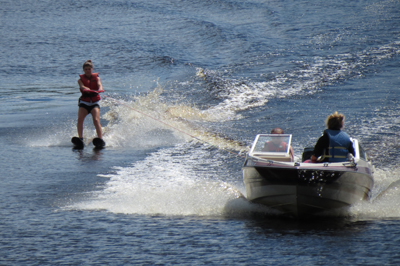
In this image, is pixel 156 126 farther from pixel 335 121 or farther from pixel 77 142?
pixel 335 121

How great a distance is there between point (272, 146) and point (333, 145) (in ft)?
2.70

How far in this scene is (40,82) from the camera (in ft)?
69.9

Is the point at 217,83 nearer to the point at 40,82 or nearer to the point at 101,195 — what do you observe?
the point at 40,82

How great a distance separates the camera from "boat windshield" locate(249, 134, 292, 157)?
6871 millimetres

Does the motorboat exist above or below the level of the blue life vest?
below

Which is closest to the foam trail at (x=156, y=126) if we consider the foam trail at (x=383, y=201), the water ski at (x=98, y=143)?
the water ski at (x=98, y=143)

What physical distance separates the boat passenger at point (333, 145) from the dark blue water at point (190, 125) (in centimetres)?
70

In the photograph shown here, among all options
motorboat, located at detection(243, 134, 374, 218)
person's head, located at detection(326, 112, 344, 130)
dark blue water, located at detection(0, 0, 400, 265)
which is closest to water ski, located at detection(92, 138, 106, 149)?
dark blue water, located at detection(0, 0, 400, 265)

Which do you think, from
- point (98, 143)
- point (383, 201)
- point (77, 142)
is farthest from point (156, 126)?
point (383, 201)

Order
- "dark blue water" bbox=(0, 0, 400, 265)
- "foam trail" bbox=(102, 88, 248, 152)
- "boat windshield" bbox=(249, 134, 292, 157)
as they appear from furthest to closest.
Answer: "foam trail" bbox=(102, 88, 248, 152) → "boat windshield" bbox=(249, 134, 292, 157) → "dark blue water" bbox=(0, 0, 400, 265)

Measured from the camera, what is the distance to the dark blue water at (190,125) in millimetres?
5742

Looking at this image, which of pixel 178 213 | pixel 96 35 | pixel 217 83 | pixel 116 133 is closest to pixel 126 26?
pixel 96 35

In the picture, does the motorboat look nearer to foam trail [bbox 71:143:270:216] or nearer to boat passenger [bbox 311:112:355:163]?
boat passenger [bbox 311:112:355:163]

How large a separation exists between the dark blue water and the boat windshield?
29.5 inches
